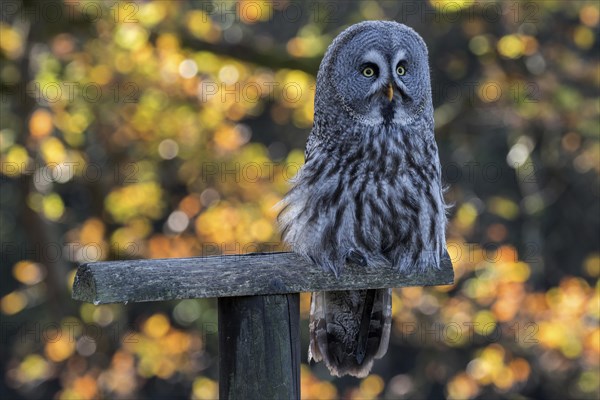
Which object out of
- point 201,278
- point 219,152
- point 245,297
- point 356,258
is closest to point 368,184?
point 356,258

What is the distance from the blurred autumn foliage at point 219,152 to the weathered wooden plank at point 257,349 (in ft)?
12.4

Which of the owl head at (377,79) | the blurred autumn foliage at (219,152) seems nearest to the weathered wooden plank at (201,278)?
the owl head at (377,79)

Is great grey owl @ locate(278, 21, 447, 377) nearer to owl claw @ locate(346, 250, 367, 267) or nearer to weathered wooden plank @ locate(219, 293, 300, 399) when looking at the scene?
owl claw @ locate(346, 250, 367, 267)

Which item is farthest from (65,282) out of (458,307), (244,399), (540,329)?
(244,399)

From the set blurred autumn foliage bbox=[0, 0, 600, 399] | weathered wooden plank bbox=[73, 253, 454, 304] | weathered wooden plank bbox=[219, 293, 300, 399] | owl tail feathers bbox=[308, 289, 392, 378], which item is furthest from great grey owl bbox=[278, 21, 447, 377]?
blurred autumn foliage bbox=[0, 0, 600, 399]

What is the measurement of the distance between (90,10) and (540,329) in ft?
13.0

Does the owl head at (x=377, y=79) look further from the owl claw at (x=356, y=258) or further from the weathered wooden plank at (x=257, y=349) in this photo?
the weathered wooden plank at (x=257, y=349)

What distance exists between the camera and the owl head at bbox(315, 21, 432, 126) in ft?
11.2

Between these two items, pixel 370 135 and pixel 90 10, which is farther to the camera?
pixel 90 10

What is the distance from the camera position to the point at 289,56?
6336mm

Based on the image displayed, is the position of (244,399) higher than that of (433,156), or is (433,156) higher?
(433,156)

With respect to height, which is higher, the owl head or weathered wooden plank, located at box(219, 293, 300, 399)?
the owl head

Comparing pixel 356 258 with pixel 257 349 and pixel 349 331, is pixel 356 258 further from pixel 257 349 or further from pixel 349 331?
pixel 257 349

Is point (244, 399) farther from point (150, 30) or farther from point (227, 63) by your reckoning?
point (227, 63)
